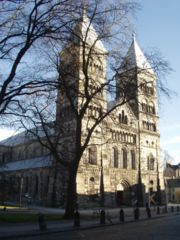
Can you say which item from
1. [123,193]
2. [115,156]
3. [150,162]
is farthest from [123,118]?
[123,193]

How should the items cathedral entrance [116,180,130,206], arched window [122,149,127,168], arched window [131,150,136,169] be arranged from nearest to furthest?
cathedral entrance [116,180,130,206], arched window [122,149,127,168], arched window [131,150,136,169]

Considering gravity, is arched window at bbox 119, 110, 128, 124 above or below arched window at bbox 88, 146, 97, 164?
above

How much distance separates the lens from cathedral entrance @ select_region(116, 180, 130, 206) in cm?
5778

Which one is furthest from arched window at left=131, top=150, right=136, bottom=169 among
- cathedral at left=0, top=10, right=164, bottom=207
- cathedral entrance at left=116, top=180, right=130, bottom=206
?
cathedral entrance at left=116, top=180, right=130, bottom=206

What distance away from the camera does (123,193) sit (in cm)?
5897

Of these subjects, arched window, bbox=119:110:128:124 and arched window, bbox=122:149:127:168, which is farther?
arched window, bbox=119:110:128:124

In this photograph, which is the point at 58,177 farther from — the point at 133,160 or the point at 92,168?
the point at 133,160

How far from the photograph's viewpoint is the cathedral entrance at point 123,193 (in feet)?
190

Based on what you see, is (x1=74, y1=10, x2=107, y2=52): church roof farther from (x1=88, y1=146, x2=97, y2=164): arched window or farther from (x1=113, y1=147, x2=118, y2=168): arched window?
(x1=113, y1=147, x2=118, y2=168): arched window

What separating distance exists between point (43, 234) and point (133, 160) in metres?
44.3

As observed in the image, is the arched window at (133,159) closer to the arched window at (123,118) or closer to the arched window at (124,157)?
the arched window at (124,157)

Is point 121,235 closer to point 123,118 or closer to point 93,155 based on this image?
point 93,155

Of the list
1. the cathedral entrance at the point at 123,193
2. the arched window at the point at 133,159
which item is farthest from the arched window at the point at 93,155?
the arched window at the point at 133,159

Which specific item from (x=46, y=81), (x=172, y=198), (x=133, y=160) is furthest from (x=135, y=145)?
(x=172, y=198)
